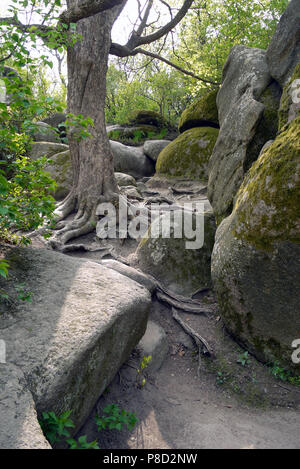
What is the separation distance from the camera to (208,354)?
15.2ft

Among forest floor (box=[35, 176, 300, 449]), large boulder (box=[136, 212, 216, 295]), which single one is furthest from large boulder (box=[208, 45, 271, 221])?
forest floor (box=[35, 176, 300, 449])

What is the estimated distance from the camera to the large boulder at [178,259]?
235 inches

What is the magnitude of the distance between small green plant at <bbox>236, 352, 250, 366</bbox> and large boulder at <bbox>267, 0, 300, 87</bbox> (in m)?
5.21

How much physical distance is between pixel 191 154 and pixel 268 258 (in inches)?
333

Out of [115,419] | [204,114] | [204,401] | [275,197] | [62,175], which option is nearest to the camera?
[115,419]

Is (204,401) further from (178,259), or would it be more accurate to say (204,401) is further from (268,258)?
(178,259)

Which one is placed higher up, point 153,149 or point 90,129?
point 153,149

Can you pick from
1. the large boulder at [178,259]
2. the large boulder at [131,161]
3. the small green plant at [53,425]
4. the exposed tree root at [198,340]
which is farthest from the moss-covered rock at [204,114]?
the small green plant at [53,425]

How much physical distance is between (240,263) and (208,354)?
4.60ft

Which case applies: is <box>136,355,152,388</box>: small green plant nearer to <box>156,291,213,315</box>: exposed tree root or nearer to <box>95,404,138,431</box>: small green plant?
→ <box>95,404,138,431</box>: small green plant

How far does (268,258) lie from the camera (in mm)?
3939

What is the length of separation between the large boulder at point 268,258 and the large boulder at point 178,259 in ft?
4.39

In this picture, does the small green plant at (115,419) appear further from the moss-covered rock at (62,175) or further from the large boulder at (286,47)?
the moss-covered rock at (62,175)

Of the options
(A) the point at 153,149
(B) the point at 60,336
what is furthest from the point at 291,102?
(A) the point at 153,149
